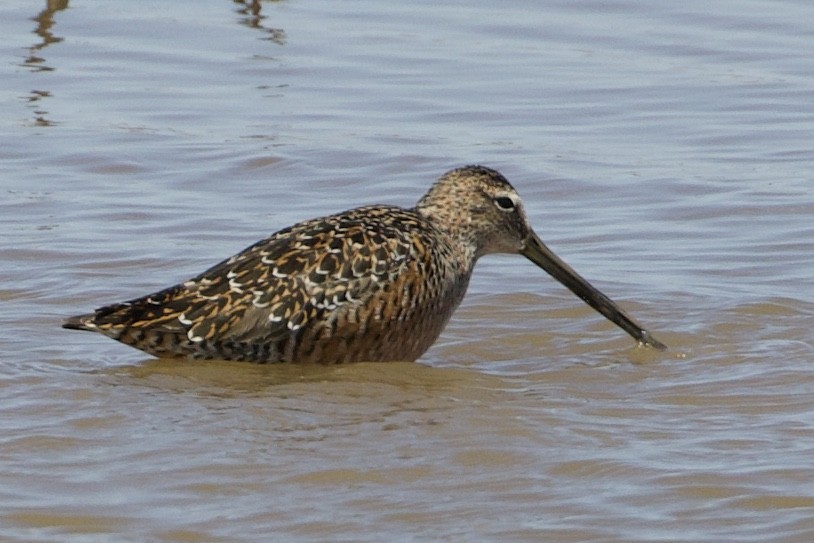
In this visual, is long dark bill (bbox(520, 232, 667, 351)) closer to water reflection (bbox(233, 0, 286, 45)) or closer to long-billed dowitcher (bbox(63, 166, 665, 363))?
long-billed dowitcher (bbox(63, 166, 665, 363))

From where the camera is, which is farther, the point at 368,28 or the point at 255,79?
the point at 368,28

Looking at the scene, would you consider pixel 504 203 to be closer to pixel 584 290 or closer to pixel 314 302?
pixel 584 290

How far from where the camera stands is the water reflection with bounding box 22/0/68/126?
1130cm

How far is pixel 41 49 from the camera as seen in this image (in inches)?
511

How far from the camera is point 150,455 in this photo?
19.5ft

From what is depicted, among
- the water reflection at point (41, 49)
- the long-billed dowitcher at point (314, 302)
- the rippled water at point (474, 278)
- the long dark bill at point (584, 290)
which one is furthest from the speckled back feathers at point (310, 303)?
the water reflection at point (41, 49)

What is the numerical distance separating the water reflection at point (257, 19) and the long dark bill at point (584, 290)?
19.2 feet

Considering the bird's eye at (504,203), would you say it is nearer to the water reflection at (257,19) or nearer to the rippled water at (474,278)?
the rippled water at (474,278)

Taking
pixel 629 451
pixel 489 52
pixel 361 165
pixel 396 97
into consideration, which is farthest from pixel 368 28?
pixel 629 451

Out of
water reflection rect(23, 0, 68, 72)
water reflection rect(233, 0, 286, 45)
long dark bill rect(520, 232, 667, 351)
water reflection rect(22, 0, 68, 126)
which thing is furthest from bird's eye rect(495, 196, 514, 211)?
water reflection rect(233, 0, 286, 45)

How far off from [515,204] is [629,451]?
1866 mm

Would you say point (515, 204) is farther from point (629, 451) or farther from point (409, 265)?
point (629, 451)

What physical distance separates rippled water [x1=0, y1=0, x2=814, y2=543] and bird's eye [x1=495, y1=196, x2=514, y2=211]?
1.62 ft

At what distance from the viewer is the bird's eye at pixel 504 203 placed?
764 centimetres
